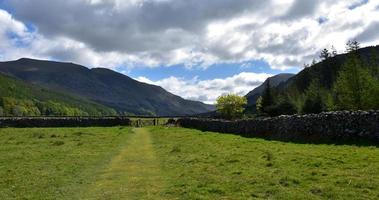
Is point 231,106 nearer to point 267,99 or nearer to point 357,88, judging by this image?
point 267,99

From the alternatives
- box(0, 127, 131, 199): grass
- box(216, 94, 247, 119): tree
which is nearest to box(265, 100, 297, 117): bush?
box(216, 94, 247, 119): tree

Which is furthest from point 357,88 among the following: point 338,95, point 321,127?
point 321,127

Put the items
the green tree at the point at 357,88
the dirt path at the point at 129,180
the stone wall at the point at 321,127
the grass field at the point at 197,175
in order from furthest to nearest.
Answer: the green tree at the point at 357,88 < the stone wall at the point at 321,127 < the dirt path at the point at 129,180 < the grass field at the point at 197,175

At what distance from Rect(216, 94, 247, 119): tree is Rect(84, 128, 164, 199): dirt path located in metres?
137

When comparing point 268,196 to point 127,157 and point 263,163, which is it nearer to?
point 263,163

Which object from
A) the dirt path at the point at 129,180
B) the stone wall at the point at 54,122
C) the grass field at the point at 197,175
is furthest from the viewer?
the stone wall at the point at 54,122

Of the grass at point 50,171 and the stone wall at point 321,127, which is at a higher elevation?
the stone wall at point 321,127

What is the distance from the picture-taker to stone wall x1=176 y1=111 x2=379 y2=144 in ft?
90.8

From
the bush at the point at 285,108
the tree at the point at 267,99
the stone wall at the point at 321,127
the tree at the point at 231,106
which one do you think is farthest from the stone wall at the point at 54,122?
the tree at the point at 231,106

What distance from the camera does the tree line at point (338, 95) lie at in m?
67.4

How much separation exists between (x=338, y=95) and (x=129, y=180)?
230 feet

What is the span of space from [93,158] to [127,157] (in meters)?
2.24

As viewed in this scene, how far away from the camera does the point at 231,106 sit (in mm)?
162875

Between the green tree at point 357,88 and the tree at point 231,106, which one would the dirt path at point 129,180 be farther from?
the tree at point 231,106
